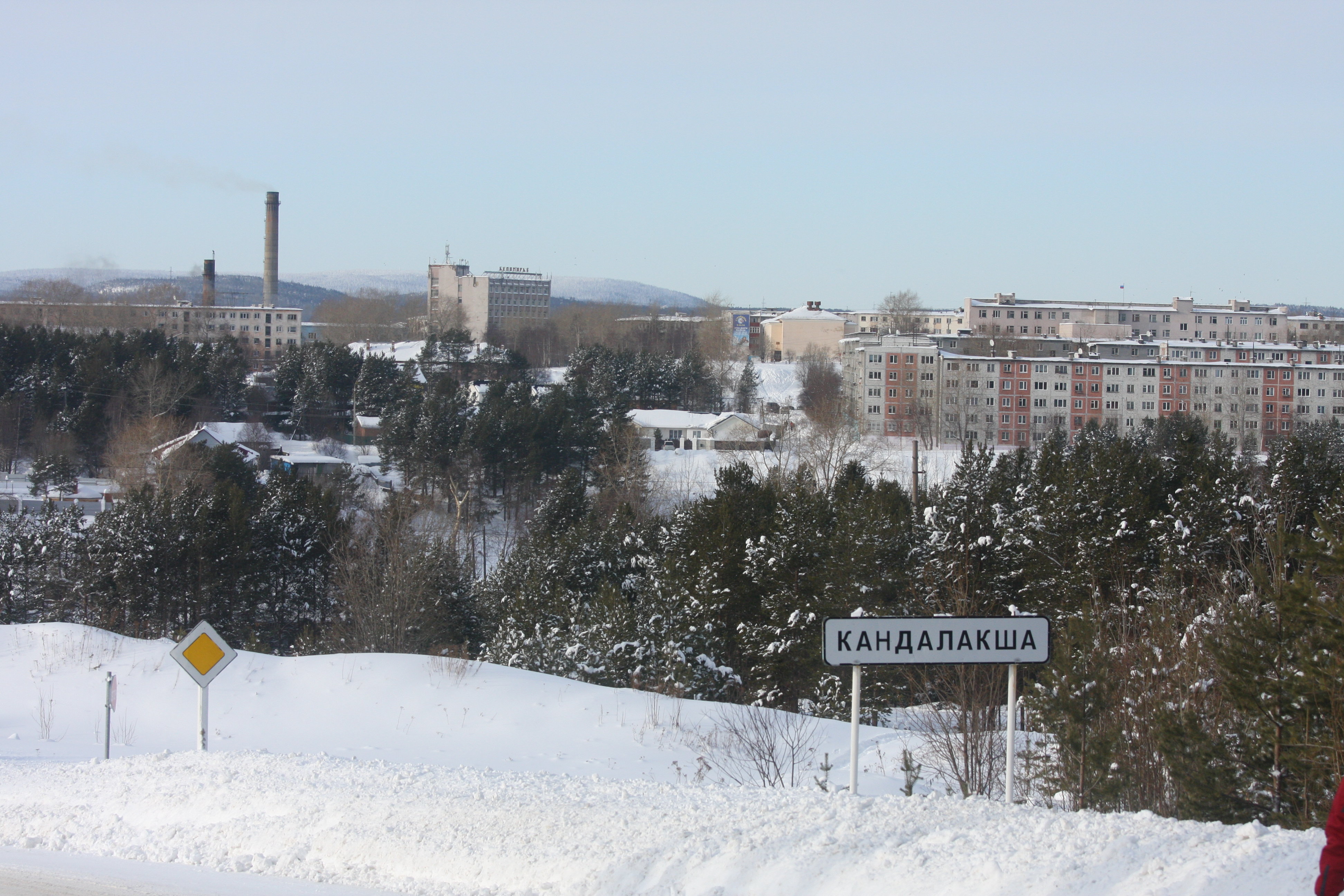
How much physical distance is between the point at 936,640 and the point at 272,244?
133m

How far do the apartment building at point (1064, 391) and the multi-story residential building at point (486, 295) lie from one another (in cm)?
8475

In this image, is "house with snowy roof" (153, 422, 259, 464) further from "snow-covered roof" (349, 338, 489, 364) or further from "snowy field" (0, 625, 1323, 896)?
"snowy field" (0, 625, 1323, 896)

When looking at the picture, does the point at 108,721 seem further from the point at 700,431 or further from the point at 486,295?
the point at 486,295

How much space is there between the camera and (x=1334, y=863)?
3.90 meters

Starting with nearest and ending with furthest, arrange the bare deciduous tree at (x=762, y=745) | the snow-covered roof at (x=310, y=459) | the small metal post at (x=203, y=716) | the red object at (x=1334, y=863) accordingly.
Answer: the red object at (x=1334, y=863) → the small metal post at (x=203, y=716) → the bare deciduous tree at (x=762, y=745) → the snow-covered roof at (x=310, y=459)

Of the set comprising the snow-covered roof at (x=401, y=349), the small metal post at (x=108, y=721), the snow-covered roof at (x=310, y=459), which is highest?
the snow-covered roof at (x=401, y=349)

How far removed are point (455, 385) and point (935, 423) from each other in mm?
37601

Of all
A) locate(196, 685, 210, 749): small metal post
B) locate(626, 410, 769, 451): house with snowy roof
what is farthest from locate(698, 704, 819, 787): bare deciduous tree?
locate(626, 410, 769, 451): house with snowy roof

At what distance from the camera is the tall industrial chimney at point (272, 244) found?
126562 millimetres

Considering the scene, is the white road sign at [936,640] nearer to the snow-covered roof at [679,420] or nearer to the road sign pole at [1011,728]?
the road sign pole at [1011,728]

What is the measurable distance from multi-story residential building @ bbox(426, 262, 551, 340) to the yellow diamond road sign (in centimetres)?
15811

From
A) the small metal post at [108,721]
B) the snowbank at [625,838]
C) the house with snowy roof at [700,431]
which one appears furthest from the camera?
the house with snowy roof at [700,431]

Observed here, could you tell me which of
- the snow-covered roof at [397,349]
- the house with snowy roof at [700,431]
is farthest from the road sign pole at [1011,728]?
the snow-covered roof at [397,349]

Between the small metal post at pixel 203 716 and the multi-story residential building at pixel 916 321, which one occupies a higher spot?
the multi-story residential building at pixel 916 321
